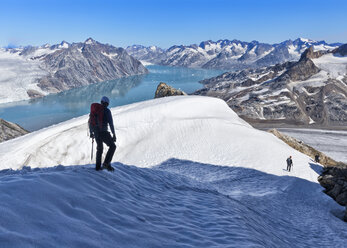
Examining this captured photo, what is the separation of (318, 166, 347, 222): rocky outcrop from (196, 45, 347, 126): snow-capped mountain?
68492mm

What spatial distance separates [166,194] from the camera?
385 inches

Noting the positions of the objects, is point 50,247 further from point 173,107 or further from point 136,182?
point 173,107

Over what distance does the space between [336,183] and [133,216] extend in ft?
58.5

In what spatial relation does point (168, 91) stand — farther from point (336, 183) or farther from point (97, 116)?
point (97, 116)

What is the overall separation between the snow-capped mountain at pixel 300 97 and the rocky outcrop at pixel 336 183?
225 ft

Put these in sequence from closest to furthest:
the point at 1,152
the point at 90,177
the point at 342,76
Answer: the point at 90,177 → the point at 1,152 → the point at 342,76

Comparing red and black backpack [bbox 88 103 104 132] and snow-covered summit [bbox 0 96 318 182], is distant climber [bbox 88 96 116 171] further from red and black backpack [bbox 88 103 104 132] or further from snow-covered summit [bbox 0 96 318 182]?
snow-covered summit [bbox 0 96 318 182]

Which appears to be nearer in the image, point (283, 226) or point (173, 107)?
point (283, 226)

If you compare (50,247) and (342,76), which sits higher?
(342,76)

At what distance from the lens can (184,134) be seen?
2856 centimetres

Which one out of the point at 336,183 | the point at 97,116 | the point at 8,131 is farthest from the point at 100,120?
the point at 8,131

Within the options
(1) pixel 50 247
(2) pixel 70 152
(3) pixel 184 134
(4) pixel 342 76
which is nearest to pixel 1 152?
(2) pixel 70 152

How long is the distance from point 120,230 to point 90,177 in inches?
128

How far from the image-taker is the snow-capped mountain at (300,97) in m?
94.6
